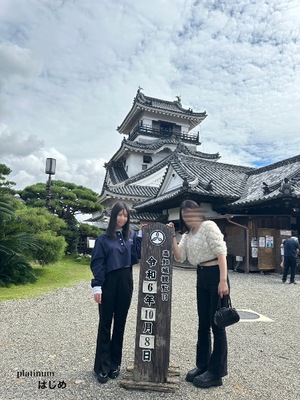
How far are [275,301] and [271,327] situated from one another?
2.11m

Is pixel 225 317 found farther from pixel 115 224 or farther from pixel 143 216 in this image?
pixel 143 216

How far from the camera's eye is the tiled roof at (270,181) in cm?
1161

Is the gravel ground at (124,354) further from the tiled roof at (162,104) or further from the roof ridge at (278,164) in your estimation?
the tiled roof at (162,104)

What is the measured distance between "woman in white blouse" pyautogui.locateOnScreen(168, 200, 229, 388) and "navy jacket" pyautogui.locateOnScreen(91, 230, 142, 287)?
49 centimetres

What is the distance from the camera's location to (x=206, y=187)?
13.5 m

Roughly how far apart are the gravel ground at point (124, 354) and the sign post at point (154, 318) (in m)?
0.14

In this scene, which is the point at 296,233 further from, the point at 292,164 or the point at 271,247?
the point at 292,164

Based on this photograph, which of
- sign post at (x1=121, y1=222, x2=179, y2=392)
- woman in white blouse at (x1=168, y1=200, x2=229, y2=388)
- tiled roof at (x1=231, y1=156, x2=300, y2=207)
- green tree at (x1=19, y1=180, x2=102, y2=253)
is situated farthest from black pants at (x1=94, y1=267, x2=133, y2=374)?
green tree at (x1=19, y1=180, x2=102, y2=253)

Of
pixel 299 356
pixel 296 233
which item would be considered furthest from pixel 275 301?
pixel 296 233

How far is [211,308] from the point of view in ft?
9.62

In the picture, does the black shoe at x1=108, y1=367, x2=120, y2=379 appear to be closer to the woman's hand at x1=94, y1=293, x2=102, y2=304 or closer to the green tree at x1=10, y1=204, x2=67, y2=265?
the woman's hand at x1=94, y1=293, x2=102, y2=304

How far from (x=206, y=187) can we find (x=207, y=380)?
11063mm

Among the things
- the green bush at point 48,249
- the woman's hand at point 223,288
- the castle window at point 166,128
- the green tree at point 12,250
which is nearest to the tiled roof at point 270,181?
the green bush at point 48,249

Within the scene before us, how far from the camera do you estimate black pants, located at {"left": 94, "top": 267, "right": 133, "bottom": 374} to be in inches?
116
